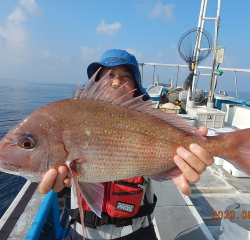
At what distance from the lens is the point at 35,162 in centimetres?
155

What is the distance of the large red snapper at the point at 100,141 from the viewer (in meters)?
1.56

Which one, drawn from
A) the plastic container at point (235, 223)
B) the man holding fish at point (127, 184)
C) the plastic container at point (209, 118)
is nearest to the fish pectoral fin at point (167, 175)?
the man holding fish at point (127, 184)

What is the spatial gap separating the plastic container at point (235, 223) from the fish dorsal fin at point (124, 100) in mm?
1637

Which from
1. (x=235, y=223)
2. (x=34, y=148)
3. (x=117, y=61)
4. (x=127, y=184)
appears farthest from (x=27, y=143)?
(x=235, y=223)

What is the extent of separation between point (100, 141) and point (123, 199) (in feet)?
2.97

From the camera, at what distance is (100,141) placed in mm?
1645

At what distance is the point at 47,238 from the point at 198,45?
1122cm

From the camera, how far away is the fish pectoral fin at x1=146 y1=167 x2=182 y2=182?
184cm

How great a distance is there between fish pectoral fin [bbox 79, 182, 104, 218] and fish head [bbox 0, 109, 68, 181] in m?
0.34

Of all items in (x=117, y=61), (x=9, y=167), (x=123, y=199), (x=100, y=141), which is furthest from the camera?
(x=117, y=61)

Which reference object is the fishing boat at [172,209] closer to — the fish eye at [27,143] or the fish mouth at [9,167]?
the fish mouth at [9,167]

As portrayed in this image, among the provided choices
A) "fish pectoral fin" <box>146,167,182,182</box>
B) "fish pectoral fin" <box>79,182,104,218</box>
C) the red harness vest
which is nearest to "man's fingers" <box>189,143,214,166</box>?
"fish pectoral fin" <box>146,167,182,182</box>

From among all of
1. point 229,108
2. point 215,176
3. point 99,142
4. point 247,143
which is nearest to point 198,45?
point 229,108

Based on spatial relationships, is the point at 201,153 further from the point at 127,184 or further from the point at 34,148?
the point at 34,148
